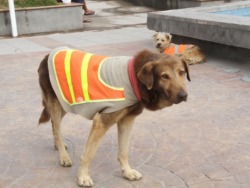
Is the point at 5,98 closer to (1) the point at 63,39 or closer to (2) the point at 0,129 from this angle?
(2) the point at 0,129

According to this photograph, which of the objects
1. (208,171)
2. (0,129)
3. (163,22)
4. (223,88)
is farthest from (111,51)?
(208,171)

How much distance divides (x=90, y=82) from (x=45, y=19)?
9.33 m

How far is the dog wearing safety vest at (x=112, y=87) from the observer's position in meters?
3.28

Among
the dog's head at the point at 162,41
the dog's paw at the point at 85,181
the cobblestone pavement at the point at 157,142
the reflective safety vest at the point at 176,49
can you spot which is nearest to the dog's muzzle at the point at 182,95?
the cobblestone pavement at the point at 157,142

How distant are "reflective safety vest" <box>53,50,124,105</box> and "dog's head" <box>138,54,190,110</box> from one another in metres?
0.29

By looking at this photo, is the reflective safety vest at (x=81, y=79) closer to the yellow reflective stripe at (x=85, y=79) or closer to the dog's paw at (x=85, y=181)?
the yellow reflective stripe at (x=85, y=79)

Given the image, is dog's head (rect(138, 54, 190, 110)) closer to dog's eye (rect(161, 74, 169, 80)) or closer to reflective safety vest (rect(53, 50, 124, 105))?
dog's eye (rect(161, 74, 169, 80))

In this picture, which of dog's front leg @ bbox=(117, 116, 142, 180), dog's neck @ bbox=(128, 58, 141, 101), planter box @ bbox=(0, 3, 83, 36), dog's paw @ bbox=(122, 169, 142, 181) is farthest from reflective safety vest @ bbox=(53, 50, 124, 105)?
planter box @ bbox=(0, 3, 83, 36)

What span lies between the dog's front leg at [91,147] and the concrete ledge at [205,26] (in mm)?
4892

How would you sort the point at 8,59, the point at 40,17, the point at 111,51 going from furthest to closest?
the point at 40,17, the point at 111,51, the point at 8,59

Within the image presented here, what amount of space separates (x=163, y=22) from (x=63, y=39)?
306 cm

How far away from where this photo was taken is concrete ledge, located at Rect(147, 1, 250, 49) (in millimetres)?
7797

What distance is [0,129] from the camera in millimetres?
5191

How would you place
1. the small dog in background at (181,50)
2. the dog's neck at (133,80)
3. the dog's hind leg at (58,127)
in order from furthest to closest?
the small dog in background at (181,50) → the dog's hind leg at (58,127) → the dog's neck at (133,80)
